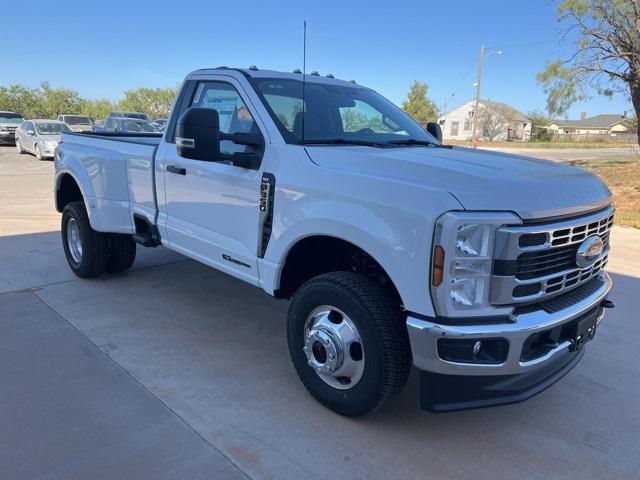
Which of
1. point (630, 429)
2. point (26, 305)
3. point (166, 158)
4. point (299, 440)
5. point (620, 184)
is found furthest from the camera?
point (620, 184)

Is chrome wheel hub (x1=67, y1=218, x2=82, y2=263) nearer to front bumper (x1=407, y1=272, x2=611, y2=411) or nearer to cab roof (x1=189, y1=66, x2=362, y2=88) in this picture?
cab roof (x1=189, y1=66, x2=362, y2=88)

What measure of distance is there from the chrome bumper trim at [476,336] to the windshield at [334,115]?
1478 millimetres

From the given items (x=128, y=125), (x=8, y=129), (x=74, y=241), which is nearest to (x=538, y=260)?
(x=74, y=241)

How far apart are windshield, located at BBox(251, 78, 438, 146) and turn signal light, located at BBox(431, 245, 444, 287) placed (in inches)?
51.4

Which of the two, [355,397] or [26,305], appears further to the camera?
[26,305]

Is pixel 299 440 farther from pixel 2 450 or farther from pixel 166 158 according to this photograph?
pixel 166 158

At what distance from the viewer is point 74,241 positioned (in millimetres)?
5480

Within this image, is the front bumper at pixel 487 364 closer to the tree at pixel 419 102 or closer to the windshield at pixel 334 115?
the windshield at pixel 334 115

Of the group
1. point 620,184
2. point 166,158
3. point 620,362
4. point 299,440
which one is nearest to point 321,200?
point 299,440

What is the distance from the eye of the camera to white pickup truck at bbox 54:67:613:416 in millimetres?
2379

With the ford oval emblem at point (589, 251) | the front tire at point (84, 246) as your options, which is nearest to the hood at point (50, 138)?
the front tire at point (84, 246)

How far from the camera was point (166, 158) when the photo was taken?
4125 millimetres

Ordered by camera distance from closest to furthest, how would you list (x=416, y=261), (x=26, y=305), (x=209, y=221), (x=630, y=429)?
(x=416, y=261) < (x=630, y=429) < (x=209, y=221) < (x=26, y=305)

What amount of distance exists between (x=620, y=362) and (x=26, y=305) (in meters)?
4.87
